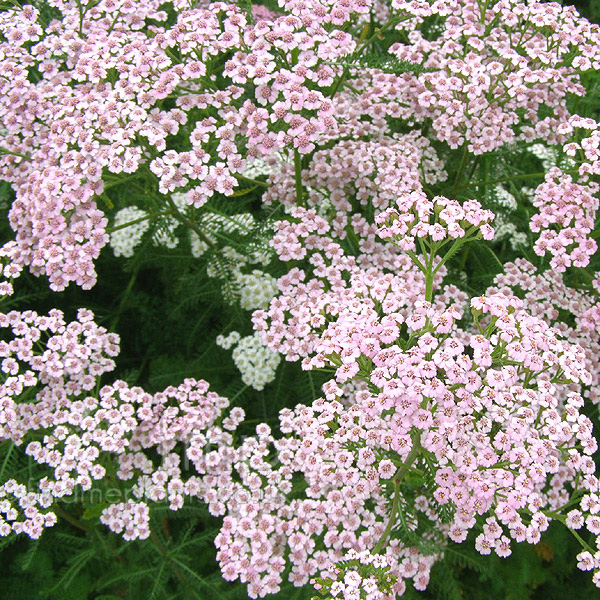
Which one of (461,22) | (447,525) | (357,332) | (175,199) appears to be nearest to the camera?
(357,332)

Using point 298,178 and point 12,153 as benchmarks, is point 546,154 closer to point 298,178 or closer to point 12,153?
point 298,178

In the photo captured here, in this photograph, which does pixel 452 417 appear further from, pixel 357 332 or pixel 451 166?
pixel 451 166

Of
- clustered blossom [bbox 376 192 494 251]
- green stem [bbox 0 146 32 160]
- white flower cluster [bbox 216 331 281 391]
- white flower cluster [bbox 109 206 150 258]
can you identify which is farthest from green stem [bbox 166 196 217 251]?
clustered blossom [bbox 376 192 494 251]

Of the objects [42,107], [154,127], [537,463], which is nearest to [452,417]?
[537,463]

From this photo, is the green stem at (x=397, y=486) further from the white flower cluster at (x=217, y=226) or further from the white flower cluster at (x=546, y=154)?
the white flower cluster at (x=546, y=154)

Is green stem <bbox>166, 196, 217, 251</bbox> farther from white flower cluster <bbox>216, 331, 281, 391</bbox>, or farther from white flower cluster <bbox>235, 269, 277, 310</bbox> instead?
white flower cluster <bbox>216, 331, 281, 391</bbox>

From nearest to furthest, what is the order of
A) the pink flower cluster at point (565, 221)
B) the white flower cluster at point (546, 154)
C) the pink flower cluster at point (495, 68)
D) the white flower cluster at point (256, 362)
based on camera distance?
1. the pink flower cluster at point (565, 221)
2. the pink flower cluster at point (495, 68)
3. the white flower cluster at point (256, 362)
4. the white flower cluster at point (546, 154)

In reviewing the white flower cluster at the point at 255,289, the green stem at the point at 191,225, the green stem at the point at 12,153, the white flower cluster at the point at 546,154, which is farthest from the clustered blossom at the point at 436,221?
the green stem at the point at 12,153

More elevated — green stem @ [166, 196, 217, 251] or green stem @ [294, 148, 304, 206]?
green stem @ [294, 148, 304, 206]
